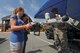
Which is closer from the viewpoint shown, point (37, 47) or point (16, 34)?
point (16, 34)

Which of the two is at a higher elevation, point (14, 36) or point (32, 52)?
point (14, 36)

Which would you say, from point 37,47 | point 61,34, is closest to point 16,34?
point 61,34

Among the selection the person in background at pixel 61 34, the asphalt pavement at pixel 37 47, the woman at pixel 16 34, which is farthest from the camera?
the asphalt pavement at pixel 37 47

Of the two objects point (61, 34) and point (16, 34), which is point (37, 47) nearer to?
point (61, 34)

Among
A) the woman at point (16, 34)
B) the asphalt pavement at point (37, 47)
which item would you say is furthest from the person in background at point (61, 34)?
the woman at point (16, 34)

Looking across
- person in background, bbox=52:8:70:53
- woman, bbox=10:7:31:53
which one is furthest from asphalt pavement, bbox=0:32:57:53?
woman, bbox=10:7:31:53

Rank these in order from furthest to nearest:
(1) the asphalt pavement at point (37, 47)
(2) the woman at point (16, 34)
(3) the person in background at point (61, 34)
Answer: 1. (1) the asphalt pavement at point (37, 47)
2. (3) the person in background at point (61, 34)
3. (2) the woman at point (16, 34)

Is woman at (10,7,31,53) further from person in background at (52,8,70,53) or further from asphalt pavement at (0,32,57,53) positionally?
asphalt pavement at (0,32,57,53)

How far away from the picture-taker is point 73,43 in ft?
48.8

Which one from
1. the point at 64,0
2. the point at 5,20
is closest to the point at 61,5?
the point at 64,0

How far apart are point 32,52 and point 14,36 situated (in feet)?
21.2

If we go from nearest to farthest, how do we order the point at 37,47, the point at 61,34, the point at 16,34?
1. the point at 16,34
2. the point at 61,34
3. the point at 37,47

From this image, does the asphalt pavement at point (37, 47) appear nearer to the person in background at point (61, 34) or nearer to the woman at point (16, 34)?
the person in background at point (61, 34)

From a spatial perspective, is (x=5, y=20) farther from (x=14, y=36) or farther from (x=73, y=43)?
(x=14, y=36)
